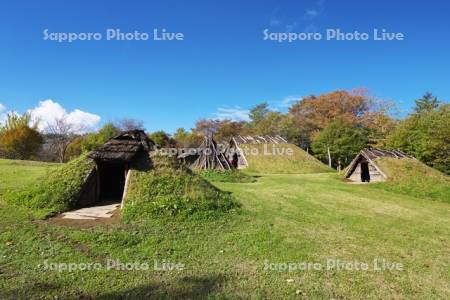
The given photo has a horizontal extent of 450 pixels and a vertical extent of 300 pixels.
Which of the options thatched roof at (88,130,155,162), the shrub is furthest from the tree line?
thatched roof at (88,130,155,162)

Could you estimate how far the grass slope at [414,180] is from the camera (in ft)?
51.1

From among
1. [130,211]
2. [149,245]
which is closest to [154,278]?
[149,245]

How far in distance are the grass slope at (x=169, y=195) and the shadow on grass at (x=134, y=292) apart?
3.71 m

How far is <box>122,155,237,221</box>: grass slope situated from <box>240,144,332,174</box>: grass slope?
739 inches

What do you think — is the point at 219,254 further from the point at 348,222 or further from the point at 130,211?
the point at 348,222

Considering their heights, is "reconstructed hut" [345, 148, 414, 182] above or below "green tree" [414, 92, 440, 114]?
below

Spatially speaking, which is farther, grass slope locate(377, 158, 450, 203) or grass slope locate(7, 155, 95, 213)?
grass slope locate(377, 158, 450, 203)

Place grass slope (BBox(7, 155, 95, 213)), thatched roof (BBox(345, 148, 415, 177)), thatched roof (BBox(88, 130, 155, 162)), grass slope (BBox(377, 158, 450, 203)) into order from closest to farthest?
grass slope (BBox(7, 155, 95, 213)) → thatched roof (BBox(88, 130, 155, 162)) → grass slope (BBox(377, 158, 450, 203)) → thatched roof (BBox(345, 148, 415, 177))

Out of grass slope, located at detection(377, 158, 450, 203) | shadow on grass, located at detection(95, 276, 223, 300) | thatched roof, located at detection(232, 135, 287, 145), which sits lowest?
shadow on grass, located at detection(95, 276, 223, 300)

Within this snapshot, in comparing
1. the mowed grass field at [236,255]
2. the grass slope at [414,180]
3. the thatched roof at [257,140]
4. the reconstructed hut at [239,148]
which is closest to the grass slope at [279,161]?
the reconstructed hut at [239,148]

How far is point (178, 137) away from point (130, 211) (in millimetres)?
51664

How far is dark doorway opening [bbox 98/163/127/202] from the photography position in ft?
39.5

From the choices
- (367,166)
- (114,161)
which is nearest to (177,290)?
(114,161)

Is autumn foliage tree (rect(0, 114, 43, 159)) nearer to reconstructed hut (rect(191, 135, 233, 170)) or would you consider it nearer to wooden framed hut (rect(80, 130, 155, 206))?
reconstructed hut (rect(191, 135, 233, 170))
